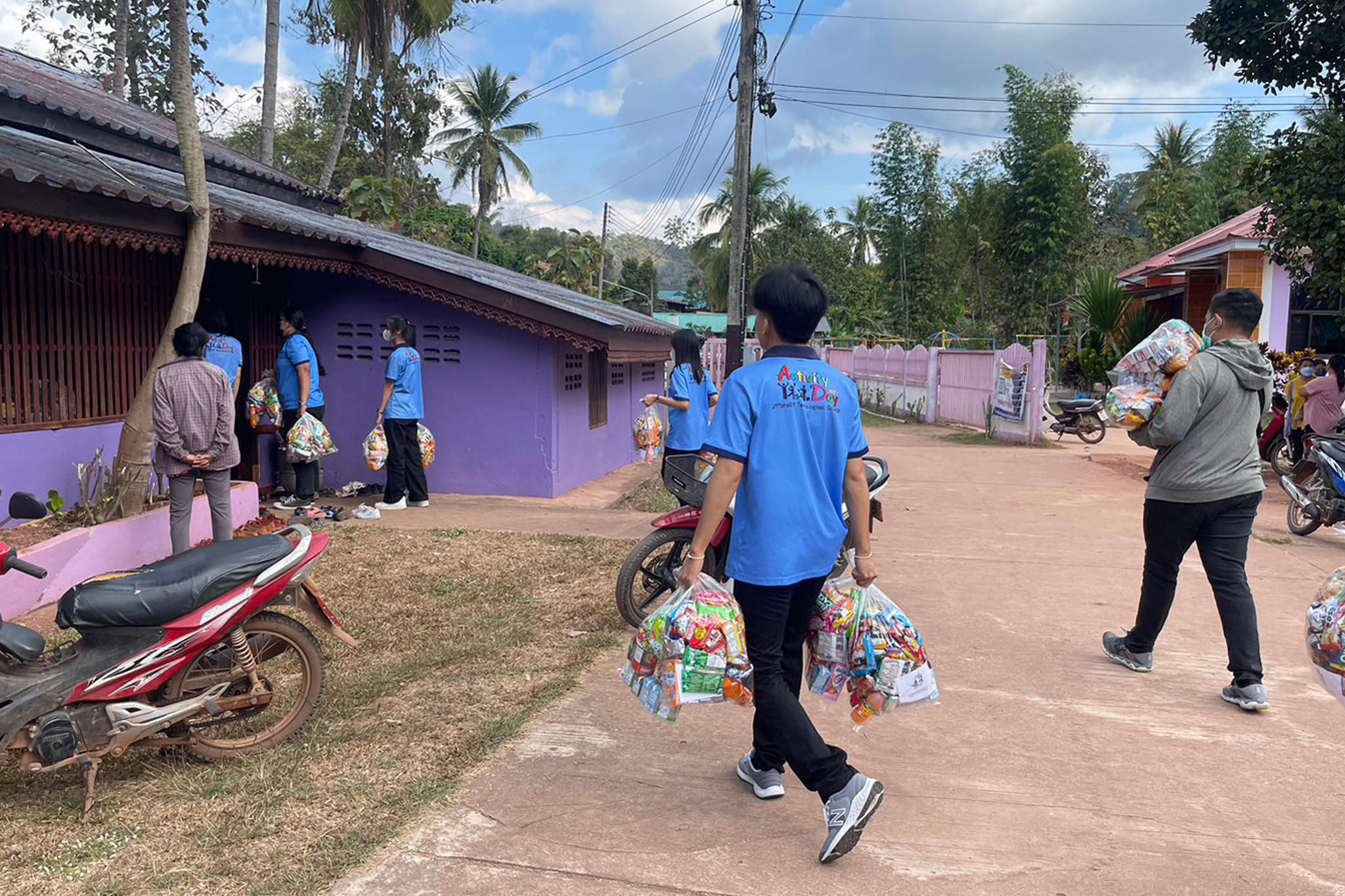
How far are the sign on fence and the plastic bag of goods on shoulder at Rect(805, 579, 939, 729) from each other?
46.1ft

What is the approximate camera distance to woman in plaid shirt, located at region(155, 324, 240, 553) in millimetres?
5680

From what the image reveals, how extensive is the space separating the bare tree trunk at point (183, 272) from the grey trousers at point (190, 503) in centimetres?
46

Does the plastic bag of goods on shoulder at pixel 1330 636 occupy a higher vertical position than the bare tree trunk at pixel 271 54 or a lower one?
lower

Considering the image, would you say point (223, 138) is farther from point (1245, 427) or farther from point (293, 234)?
point (1245, 427)

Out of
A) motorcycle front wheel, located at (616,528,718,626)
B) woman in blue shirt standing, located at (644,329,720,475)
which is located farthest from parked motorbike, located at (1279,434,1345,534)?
motorcycle front wheel, located at (616,528,718,626)

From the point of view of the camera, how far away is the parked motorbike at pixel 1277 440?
11.1 m

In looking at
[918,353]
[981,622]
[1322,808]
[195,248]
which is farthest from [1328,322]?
[195,248]

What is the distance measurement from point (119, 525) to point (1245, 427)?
639cm

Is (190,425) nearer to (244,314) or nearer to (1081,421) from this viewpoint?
(244,314)

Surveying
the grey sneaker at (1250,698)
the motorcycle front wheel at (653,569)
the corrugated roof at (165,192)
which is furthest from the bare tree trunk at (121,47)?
the grey sneaker at (1250,698)

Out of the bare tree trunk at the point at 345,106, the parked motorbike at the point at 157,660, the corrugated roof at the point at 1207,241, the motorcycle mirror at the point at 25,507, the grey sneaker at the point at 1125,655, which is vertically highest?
the bare tree trunk at the point at 345,106

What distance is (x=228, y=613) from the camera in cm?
342

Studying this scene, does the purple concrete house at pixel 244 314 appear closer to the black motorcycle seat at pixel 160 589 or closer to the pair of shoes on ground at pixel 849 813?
the black motorcycle seat at pixel 160 589

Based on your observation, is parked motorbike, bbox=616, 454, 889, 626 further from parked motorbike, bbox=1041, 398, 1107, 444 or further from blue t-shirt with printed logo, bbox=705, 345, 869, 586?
parked motorbike, bbox=1041, 398, 1107, 444
